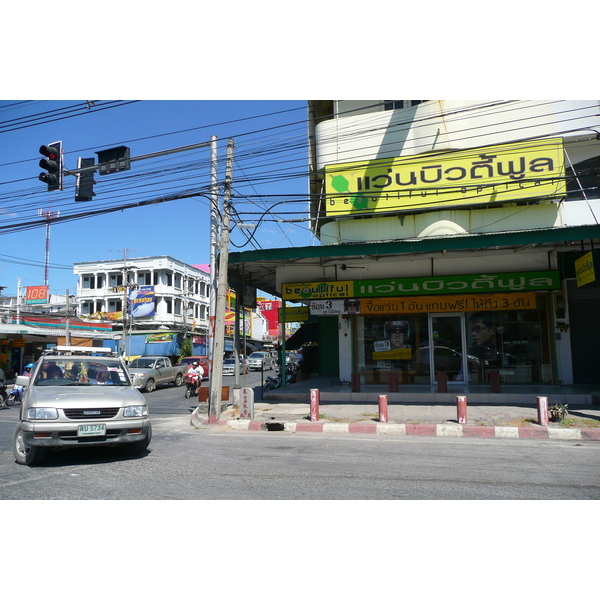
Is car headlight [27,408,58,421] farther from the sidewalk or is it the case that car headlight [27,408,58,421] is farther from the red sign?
the red sign

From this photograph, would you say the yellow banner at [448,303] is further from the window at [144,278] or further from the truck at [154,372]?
the window at [144,278]

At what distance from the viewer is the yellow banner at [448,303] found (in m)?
15.3

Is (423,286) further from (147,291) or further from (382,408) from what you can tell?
(147,291)

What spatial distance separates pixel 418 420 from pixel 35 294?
47.8m

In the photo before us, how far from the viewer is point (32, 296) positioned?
4859 centimetres

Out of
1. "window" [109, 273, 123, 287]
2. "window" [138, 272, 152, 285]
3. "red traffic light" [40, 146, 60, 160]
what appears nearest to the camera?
"red traffic light" [40, 146, 60, 160]

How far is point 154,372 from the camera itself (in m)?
24.3

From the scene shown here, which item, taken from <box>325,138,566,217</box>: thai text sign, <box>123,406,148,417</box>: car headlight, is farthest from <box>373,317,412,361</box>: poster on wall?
<box>123,406,148,417</box>: car headlight

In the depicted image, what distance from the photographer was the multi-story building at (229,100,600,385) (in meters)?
Answer: 15.4

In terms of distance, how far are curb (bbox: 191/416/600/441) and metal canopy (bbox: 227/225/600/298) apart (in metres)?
5.08

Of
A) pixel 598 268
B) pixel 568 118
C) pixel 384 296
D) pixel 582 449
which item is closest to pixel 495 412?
pixel 582 449

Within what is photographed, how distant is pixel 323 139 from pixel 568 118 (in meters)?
8.53

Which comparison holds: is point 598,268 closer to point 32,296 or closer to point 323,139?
point 323,139

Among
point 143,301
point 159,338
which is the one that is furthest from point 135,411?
point 143,301
